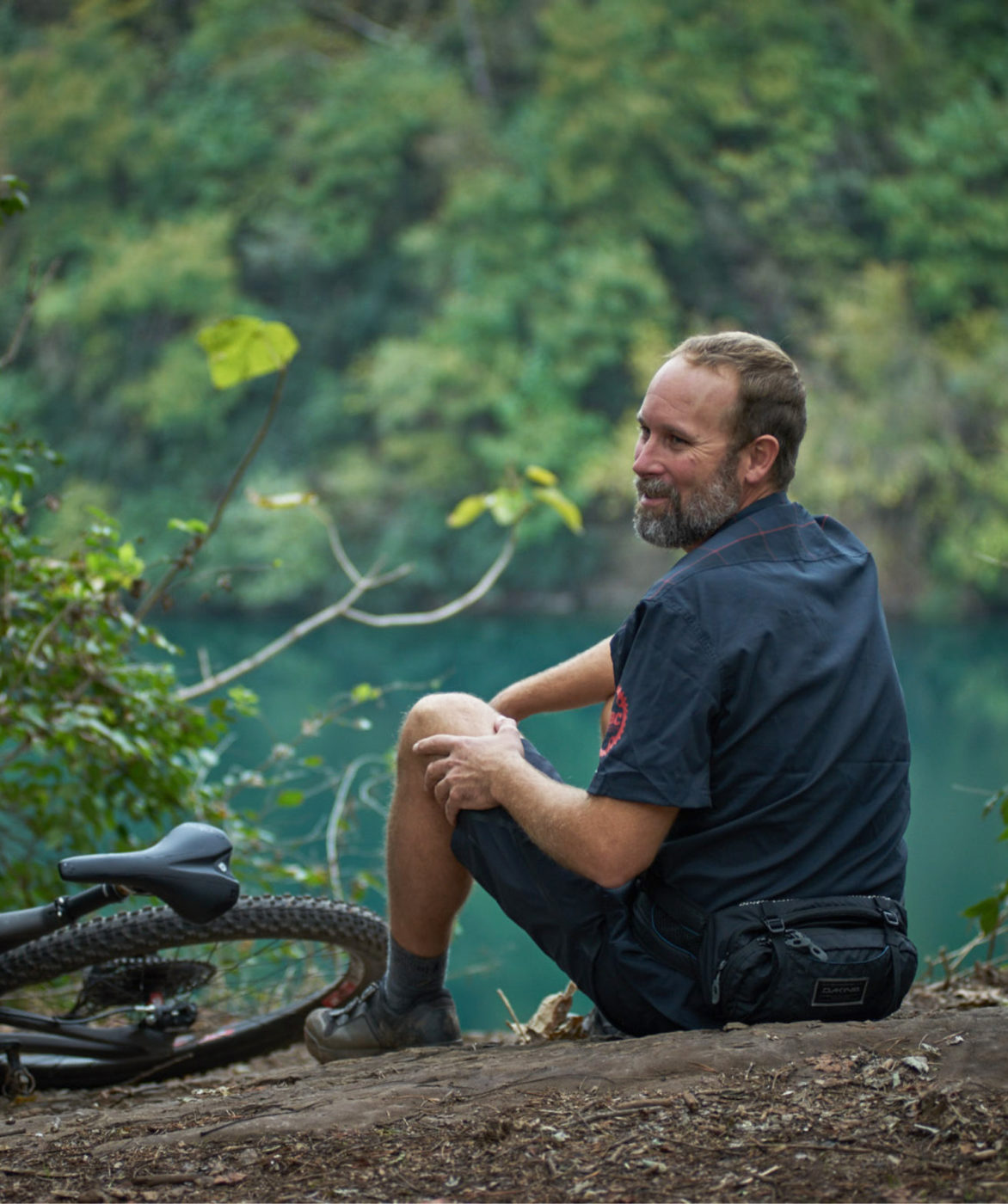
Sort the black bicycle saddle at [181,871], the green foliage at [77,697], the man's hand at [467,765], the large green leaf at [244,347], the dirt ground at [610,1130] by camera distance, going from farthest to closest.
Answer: the large green leaf at [244,347] → the green foliage at [77,697] → the man's hand at [467,765] → the black bicycle saddle at [181,871] → the dirt ground at [610,1130]

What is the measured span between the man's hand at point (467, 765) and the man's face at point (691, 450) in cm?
36

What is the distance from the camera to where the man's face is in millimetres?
1784

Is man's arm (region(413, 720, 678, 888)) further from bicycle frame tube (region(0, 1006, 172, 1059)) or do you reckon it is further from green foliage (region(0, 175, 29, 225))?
green foliage (region(0, 175, 29, 225))

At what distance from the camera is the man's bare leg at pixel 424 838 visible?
6.19 ft

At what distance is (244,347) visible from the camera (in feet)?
10.6

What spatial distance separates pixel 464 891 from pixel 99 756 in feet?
4.55

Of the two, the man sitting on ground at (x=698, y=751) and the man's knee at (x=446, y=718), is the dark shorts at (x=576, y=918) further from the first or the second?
the man's knee at (x=446, y=718)

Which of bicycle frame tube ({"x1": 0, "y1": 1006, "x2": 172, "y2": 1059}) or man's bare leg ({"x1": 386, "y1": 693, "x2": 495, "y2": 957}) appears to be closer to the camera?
man's bare leg ({"x1": 386, "y1": 693, "x2": 495, "y2": 957})

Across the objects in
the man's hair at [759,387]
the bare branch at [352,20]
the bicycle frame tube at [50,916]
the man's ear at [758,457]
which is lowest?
the bicycle frame tube at [50,916]

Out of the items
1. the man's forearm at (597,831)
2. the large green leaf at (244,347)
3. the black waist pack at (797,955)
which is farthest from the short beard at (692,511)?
Answer: the large green leaf at (244,347)

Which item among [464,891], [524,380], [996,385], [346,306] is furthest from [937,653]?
[464,891]

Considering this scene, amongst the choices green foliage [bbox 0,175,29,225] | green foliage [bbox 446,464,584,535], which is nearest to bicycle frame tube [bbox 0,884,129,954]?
green foliage [bbox 0,175,29,225]

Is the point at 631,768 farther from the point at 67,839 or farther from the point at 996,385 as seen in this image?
the point at 996,385

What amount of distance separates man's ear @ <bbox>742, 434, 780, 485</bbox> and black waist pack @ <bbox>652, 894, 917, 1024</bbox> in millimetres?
543
